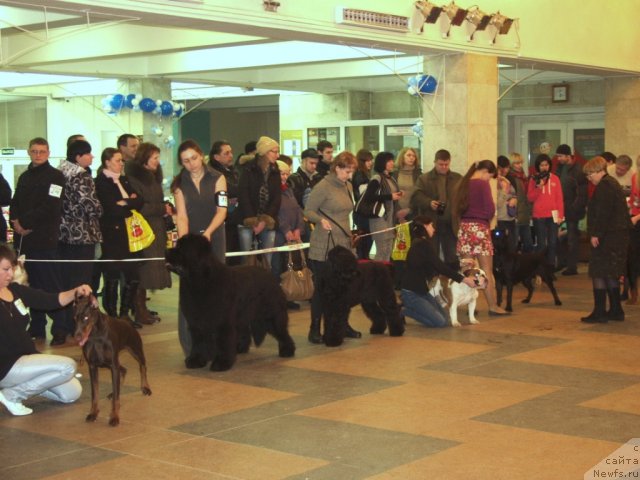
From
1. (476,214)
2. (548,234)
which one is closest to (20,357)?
(476,214)

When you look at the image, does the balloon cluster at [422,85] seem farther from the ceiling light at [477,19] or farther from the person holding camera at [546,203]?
the person holding camera at [546,203]

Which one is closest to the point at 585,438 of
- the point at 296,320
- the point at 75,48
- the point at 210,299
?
the point at 210,299

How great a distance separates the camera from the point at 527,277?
11.3 metres

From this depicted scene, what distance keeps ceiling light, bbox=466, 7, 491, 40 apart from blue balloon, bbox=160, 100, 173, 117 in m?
7.42

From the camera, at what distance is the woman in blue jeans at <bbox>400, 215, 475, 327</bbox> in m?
9.84

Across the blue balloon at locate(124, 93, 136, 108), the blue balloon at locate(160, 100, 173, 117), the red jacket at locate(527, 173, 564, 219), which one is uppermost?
the blue balloon at locate(124, 93, 136, 108)

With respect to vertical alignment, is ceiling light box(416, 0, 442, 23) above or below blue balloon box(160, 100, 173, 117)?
above

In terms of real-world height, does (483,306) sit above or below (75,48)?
below

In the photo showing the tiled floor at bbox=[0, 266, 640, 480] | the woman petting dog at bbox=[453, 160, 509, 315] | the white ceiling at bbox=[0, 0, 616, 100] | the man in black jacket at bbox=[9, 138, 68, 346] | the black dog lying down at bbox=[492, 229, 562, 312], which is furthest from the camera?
the white ceiling at bbox=[0, 0, 616, 100]

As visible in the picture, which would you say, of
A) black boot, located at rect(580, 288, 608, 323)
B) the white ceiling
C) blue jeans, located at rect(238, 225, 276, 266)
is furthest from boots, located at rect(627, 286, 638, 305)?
the white ceiling

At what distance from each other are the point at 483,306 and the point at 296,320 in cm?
228

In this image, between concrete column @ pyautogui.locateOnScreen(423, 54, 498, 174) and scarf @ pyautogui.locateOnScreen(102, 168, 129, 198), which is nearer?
scarf @ pyautogui.locateOnScreen(102, 168, 129, 198)

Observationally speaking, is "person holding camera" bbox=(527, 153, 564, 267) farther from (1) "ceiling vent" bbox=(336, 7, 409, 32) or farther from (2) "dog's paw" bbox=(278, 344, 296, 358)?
(2) "dog's paw" bbox=(278, 344, 296, 358)

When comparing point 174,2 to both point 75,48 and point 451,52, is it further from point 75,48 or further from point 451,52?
point 75,48
